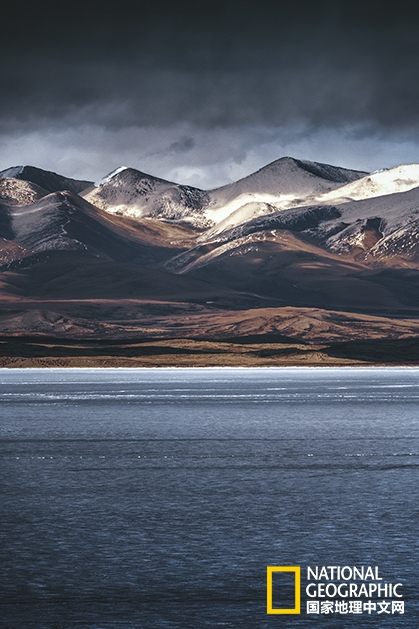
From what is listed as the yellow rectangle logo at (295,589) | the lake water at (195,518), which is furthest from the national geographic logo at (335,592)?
the lake water at (195,518)

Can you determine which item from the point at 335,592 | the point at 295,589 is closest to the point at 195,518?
the point at 295,589

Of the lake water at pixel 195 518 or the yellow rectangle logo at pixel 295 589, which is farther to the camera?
the lake water at pixel 195 518

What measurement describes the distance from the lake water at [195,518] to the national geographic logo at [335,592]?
10 cm

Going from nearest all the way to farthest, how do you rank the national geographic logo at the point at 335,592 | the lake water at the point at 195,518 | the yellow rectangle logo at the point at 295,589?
the yellow rectangle logo at the point at 295,589 → the national geographic logo at the point at 335,592 → the lake water at the point at 195,518

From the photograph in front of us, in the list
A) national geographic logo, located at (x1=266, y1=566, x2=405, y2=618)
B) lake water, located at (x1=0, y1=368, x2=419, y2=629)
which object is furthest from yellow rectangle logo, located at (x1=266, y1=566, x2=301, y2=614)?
lake water, located at (x1=0, y1=368, x2=419, y2=629)

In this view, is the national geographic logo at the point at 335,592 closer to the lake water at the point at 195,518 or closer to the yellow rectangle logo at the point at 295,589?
the yellow rectangle logo at the point at 295,589

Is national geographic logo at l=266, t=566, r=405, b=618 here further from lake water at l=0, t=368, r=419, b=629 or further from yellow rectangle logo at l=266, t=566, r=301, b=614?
lake water at l=0, t=368, r=419, b=629

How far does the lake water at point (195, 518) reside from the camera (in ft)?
55.8

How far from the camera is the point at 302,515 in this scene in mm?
25094

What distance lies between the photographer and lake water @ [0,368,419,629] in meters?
17.0

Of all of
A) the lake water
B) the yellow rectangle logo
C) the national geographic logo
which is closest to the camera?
the yellow rectangle logo

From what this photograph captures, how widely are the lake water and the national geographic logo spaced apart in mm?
102

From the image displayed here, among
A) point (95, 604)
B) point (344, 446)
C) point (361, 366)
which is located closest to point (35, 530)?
point (95, 604)

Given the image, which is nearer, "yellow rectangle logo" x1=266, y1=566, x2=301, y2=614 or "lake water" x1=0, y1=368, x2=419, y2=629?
"yellow rectangle logo" x1=266, y1=566, x2=301, y2=614
